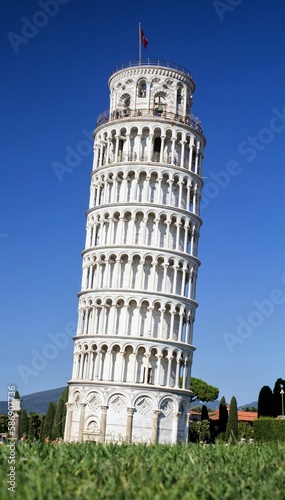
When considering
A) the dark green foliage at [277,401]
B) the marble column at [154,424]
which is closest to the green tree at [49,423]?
the marble column at [154,424]

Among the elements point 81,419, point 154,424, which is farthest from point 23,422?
point 154,424

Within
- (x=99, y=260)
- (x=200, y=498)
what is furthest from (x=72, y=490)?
(x=99, y=260)

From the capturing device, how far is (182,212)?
6794 centimetres

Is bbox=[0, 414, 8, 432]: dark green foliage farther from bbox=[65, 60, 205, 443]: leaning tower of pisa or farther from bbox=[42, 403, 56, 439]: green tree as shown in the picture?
bbox=[65, 60, 205, 443]: leaning tower of pisa

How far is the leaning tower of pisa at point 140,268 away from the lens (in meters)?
→ 62.8

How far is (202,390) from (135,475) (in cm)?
10358

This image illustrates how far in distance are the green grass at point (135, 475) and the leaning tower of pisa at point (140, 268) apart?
124ft

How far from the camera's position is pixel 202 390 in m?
120

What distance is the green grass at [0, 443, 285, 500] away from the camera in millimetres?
16562

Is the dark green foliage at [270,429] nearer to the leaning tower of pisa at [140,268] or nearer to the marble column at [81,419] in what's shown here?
the leaning tower of pisa at [140,268]

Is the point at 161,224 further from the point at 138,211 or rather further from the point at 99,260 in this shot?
the point at 99,260

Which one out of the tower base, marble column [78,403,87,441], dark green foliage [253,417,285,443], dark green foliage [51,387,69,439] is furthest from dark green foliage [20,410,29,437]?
dark green foliage [253,417,285,443]

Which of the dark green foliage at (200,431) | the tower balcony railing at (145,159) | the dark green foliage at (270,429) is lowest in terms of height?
the dark green foliage at (200,431)

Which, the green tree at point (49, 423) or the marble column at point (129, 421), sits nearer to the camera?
the marble column at point (129, 421)
